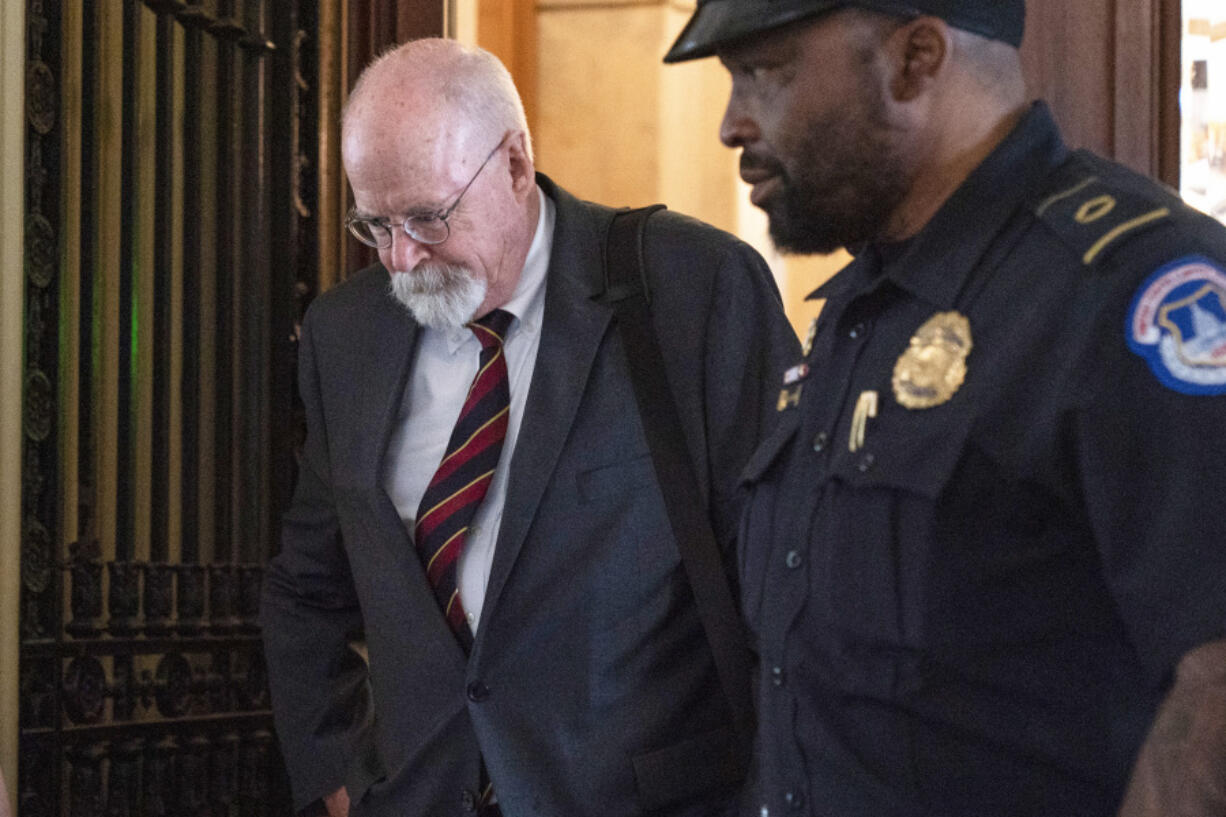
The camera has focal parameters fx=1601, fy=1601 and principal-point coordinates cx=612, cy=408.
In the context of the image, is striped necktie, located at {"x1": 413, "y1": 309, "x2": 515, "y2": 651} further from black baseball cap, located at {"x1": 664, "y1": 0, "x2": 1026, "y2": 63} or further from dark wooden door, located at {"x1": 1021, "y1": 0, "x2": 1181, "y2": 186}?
dark wooden door, located at {"x1": 1021, "y1": 0, "x2": 1181, "y2": 186}

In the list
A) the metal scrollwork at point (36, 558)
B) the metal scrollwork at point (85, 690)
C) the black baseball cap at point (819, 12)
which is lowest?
the metal scrollwork at point (85, 690)

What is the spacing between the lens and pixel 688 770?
233 cm

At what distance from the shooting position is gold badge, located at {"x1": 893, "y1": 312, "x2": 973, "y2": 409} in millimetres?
1418

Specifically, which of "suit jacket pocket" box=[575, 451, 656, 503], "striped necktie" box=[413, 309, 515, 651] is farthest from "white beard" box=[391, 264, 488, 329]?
"suit jacket pocket" box=[575, 451, 656, 503]

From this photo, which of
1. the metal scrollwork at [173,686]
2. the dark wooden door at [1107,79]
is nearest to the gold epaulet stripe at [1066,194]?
the dark wooden door at [1107,79]

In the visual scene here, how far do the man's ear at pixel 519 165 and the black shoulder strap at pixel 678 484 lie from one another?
7.9 inches

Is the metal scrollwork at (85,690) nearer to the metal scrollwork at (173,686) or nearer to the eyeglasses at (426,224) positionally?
the metal scrollwork at (173,686)

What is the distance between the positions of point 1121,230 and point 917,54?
28 cm

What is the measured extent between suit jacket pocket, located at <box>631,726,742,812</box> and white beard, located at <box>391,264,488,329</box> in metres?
0.74

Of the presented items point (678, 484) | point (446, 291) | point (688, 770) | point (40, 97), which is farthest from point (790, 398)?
point (40, 97)

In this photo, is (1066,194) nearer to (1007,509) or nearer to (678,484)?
(1007,509)

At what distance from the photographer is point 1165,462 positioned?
1214 mm

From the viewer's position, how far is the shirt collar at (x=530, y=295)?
259 cm

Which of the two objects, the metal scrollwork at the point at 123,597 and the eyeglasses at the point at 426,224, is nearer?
the eyeglasses at the point at 426,224
